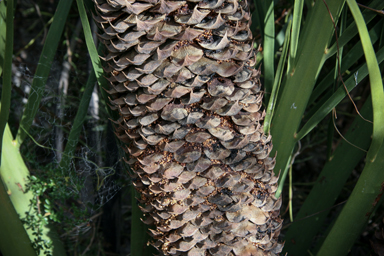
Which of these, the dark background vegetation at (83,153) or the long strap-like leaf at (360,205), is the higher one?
the long strap-like leaf at (360,205)

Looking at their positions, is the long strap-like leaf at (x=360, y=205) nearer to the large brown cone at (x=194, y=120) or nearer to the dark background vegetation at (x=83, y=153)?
the large brown cone at (x=194, y=120)

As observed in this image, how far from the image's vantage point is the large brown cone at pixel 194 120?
377mm

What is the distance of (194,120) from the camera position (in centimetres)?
40

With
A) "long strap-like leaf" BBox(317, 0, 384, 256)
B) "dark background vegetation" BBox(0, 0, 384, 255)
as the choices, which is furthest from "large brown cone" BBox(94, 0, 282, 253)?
"dark background vegetation" BBox(0, 0, 384, 255)

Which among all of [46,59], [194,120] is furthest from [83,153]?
[194,120]

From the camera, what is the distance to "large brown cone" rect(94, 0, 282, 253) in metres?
0.38

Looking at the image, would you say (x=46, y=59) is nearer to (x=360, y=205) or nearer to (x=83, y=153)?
(x=83, y=153)

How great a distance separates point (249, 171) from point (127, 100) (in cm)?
20

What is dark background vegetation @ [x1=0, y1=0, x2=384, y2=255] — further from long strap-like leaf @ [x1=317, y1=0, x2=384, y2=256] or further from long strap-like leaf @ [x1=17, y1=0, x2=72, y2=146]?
long strap-like leaf @ [x1=317, y1=0, x2=384, y2=256]

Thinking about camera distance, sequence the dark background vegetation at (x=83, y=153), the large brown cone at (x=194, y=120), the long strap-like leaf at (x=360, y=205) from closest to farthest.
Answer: the large brown cone at (x=194, y=120)
the long strap-like leaf at (x=360, y=205)
the dark background vegetation at (x=83, y=153)

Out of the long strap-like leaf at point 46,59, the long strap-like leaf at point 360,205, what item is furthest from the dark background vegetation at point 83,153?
the long strap-like leaf at point 360,205

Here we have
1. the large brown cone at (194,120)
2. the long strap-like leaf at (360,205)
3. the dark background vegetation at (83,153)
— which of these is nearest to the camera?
the large brown cone at (194,120)

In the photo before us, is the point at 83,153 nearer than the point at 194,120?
No

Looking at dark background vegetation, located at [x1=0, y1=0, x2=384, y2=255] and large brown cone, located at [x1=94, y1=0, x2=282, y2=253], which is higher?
large brown cone, located at [x1=94, y1=0, x2=282, y2=253]
